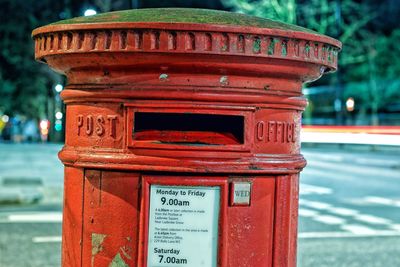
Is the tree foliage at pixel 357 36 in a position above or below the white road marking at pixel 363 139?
above

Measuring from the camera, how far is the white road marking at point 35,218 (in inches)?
347

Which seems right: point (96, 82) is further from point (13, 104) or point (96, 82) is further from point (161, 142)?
point (13, 104)

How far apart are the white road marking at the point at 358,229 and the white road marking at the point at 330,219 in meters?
0.26

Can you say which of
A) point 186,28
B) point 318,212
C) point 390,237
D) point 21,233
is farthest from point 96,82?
point 318,212

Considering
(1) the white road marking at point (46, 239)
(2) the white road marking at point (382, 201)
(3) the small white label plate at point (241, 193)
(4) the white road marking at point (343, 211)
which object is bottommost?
(2) the white road marking at point (382, 201)

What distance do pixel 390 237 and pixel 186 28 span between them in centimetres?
669

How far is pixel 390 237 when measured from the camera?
26.4 feet

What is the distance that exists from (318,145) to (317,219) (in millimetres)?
34329

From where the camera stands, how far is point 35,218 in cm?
905

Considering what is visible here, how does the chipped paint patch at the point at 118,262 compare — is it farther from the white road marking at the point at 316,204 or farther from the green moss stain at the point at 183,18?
the white road marking at the point at 316,204

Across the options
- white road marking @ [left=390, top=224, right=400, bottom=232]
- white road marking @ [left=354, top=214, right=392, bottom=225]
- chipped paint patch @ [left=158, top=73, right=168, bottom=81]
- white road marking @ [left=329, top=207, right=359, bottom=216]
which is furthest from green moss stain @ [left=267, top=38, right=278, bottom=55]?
white road marking @ [left=329, top=207, right=359, bottom=216]

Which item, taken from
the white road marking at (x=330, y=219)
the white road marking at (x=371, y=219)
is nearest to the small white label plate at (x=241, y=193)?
the white road marking at (x=330, y=219)

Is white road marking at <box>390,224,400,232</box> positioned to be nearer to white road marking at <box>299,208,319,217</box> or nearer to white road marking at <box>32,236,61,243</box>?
white road marking at <box>299,208,319,217</box>

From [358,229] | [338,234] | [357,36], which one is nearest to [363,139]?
[358,229]
